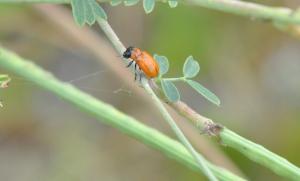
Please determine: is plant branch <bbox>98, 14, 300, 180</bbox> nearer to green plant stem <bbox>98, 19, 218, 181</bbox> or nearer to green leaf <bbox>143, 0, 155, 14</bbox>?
green plant stem <bbox>98, 19, 218, 181</bbox>

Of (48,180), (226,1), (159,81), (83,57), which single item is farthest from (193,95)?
(226,1)

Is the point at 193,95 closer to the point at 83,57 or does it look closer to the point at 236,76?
the point at 236,76

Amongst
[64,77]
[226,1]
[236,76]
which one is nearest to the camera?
[226,1]

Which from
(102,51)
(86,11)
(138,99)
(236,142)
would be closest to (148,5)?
(86,11)

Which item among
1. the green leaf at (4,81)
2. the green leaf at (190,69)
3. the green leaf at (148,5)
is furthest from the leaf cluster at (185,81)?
the green leaf at (4,81)

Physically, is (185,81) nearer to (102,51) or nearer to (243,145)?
(243,145)

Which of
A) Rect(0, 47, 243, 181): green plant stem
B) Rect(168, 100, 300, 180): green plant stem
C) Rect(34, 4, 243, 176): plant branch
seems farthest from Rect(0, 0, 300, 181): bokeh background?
Rect(168, 100, 300, 180): green plant stem

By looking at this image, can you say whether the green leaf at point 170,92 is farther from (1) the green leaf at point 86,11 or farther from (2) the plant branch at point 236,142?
(1) the green leaf at point 86,11
